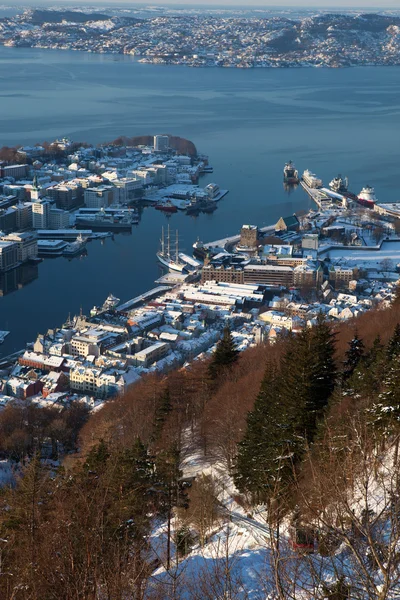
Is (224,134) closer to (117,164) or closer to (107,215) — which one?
(117,164)

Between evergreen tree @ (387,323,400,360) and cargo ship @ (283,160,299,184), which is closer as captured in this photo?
evergreen tree @ (387,323,400,360)

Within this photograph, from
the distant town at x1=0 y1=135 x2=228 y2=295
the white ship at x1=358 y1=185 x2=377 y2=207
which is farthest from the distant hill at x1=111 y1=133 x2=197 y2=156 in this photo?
the white ship at x1=358 y1=185 x2=377 y2=207

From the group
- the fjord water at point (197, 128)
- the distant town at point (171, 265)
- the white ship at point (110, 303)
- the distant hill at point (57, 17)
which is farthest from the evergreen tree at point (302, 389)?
the distant hill at point (57, 17)

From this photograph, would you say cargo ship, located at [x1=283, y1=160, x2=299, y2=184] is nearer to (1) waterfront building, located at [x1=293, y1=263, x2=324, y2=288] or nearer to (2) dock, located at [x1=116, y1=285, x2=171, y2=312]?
(1) waterfront building, located at [x1=293, y1=263, x2=324, y2=288]

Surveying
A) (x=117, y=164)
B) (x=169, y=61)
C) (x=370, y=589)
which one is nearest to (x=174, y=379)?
(x=370, y=589)

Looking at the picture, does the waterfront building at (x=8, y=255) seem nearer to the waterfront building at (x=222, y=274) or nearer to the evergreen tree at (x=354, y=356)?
the waterfront building at (x=222, y=274)

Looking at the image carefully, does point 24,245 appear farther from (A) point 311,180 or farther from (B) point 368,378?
(B) point 368,378

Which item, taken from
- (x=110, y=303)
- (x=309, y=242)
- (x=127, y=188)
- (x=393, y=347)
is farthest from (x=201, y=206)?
(x=393, y=347)
